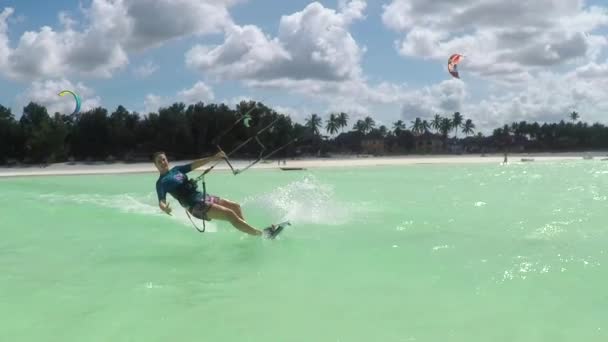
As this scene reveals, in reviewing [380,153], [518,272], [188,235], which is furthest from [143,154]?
[518,272]

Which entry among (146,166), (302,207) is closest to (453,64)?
(302,207)

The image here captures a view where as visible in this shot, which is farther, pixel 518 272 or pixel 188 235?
pixel 188 235

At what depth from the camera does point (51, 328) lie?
5.71m

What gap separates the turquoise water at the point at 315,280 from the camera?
5.59 metres

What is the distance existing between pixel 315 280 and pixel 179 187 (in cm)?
347

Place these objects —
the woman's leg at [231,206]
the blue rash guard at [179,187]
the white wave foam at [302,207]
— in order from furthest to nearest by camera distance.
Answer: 1. the white wave foam at [302,207]
2. the woman's leg at [231,206]
3. the blue rash guard at [179,187]

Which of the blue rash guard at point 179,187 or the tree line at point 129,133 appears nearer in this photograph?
the blue rash guard at point 179,187

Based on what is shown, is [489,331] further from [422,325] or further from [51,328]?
[51,328]

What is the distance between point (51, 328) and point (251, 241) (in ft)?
16.5

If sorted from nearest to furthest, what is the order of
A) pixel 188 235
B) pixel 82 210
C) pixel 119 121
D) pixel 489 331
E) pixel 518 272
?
1. pixel 489 331
2. pixel 518 272
3. pixel 188 235
4. pixel 82 210
5. pixel 119 121

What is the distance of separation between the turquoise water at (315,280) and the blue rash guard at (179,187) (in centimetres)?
92

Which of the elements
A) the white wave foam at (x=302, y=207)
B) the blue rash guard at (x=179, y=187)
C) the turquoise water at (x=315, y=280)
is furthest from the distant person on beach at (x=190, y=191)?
the white wave foam at (x=302, y=207)

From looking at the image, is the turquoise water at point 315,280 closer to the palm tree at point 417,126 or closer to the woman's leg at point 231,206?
the woman's leg at point 231,206

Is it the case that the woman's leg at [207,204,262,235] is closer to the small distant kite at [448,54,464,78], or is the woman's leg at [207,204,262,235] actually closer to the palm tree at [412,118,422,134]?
the small distant kite at [448,54,464,78]
